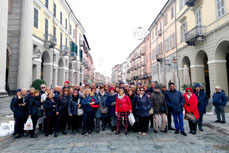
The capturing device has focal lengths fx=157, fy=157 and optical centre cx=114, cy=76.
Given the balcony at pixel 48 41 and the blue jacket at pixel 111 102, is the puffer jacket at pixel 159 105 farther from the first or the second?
the balcony at pixel 48 41

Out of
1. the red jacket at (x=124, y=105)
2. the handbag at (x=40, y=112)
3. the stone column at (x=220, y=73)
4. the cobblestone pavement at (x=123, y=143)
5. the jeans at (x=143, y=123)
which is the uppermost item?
the stone column at (x=220, y=73)

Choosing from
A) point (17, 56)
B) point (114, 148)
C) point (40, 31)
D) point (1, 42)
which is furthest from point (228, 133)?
point (40, 31)

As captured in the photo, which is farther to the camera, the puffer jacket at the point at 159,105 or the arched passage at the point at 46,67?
the arched passage at the point at 46,67

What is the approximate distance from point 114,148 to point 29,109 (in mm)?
3492

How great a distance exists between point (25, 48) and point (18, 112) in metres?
10.5

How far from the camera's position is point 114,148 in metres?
4.54

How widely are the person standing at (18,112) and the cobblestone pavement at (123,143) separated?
35 centimetres

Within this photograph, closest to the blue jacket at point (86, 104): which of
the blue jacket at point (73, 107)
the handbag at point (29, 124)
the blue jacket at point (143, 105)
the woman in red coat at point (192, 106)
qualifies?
the blue jacket at point (73, 107)

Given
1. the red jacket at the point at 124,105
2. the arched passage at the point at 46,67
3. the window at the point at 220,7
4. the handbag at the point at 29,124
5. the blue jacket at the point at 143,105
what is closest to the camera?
the handbag at the point at 29,124

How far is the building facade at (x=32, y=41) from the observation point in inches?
563

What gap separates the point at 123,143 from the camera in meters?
4.94

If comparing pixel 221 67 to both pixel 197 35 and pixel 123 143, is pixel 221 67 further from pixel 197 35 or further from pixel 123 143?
pixel 123 143

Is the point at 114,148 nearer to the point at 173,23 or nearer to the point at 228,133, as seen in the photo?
the point at 228,133

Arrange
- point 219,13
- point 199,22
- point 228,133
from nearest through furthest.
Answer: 1. point 228,133
2. point 219,13
3. point 199,22
